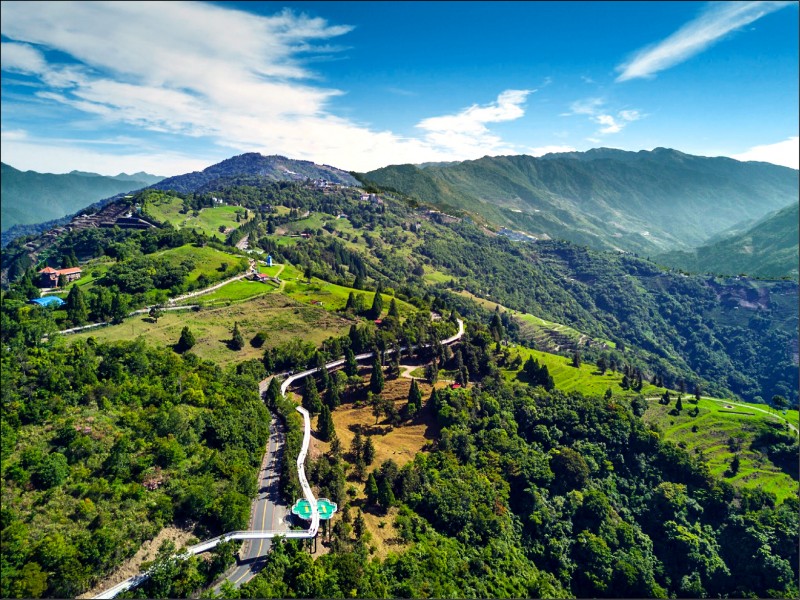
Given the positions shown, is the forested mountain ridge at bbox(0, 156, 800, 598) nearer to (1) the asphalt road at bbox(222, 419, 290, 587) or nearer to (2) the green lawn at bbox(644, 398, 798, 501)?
(1) the asphalt road at bbox(222, 419, 290, 587)

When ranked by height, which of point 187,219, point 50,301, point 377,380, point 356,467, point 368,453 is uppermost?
point 187,219

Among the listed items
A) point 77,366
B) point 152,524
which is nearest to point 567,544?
point 152,524

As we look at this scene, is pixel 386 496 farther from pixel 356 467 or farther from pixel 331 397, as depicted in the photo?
pixel 331 397

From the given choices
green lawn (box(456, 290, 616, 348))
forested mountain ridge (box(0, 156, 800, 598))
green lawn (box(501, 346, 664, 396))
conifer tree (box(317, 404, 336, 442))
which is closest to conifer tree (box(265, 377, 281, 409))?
forested mountain ridge (box(0, 156, 800, 598))

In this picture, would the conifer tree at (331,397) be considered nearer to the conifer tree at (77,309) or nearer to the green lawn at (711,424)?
the green lawn at (711,424)

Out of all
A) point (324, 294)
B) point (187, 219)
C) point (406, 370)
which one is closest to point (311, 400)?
point (406, 370)

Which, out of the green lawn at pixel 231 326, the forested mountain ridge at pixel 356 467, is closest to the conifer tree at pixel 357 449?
the forested mountain ridge at pixel 356 467
